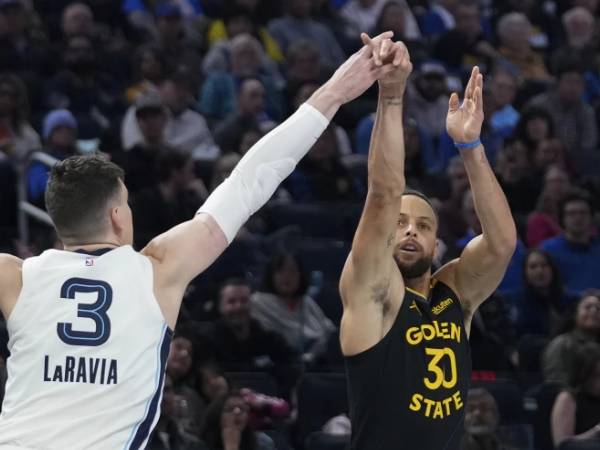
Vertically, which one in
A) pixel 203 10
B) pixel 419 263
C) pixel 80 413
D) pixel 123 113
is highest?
pixel 203 10

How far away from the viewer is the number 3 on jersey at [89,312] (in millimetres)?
3896

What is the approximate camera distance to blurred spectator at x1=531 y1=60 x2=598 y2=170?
1372 centimetres

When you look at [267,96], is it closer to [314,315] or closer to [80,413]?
[314,315]

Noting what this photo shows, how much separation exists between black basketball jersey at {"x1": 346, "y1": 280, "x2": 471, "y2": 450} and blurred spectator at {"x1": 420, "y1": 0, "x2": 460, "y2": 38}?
11.0 meters

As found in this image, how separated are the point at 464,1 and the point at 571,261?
5.46m

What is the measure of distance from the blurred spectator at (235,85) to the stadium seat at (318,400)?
15.4ft

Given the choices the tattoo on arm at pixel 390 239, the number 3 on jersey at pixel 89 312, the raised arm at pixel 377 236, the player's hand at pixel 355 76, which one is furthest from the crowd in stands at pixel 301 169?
the number 3 on jersey at pixel 89 312

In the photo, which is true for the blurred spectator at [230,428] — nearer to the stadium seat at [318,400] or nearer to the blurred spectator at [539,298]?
the stadium seat at [318,400]

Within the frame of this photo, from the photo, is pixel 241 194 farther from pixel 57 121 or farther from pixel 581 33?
pixel 581 33

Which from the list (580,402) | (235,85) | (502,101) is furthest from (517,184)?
(580,402)

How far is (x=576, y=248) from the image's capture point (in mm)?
11289

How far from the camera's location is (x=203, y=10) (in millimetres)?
15375

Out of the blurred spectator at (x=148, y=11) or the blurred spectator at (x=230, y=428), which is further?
the blurred spectator at (x=148, y=11)

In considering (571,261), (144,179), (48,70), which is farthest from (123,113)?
(571,261)
